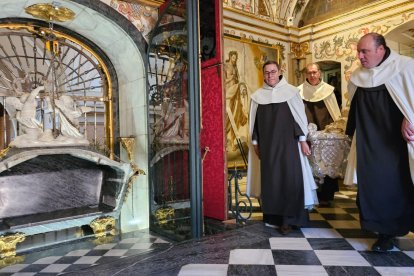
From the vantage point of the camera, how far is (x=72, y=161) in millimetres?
4703

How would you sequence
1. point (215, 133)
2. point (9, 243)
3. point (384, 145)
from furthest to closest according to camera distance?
point (215, 133), point (9, 243), point (384, 145)

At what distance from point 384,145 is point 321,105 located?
6.82 feet

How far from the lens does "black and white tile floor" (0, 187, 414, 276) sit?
2350 mm

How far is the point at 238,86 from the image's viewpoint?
6.42 m

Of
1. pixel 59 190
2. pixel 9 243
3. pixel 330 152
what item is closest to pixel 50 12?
pixel 59 190

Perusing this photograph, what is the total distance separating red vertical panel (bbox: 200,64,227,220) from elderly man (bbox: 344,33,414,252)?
5.35ft

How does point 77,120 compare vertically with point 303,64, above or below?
below

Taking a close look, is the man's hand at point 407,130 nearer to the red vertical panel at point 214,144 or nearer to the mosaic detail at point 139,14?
the red vertical panel at point 214,144

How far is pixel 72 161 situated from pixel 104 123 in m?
0.81

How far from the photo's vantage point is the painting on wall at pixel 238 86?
6273mm

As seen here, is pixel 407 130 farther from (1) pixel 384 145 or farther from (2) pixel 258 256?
(2) pixel 258 256

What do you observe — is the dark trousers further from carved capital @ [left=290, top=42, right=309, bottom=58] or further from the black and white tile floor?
carved capital @ [left=290, top=42, right=309, bottom=58]

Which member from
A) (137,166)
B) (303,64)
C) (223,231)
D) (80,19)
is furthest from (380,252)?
(303,64)

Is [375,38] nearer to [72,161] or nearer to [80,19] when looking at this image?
[80,19]
